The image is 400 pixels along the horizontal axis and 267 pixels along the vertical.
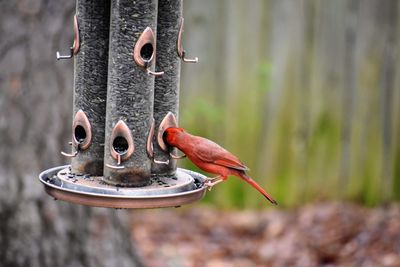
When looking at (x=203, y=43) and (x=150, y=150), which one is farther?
(x=203, y=43)

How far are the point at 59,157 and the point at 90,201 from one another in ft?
6.86

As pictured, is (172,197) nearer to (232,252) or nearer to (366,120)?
(232,252)

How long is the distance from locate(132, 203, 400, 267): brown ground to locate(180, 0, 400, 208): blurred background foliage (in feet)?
0.69

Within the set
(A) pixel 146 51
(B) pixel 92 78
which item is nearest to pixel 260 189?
(A) pixel 146 51

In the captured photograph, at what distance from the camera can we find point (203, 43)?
25.6 ft

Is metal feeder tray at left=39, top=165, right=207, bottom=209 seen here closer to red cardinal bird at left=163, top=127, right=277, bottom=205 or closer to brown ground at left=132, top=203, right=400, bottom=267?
red cardinal bird at left=163, top=127, right=277, bottom=205

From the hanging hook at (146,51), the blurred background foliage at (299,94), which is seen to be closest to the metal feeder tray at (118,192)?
the hanging hook at (146,51)

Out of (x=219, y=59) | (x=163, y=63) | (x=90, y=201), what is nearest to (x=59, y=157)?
(x=163, y=63)

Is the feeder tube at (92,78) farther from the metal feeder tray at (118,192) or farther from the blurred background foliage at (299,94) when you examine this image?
the blurred background foliage at (299,94)

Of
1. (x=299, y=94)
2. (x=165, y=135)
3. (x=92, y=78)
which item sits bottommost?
(x=299, y=94)

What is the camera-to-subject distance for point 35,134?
5410 mm

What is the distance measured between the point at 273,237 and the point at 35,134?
8.97 feet

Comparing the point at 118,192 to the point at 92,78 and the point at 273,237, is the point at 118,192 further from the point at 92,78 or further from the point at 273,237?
the point at 273,237

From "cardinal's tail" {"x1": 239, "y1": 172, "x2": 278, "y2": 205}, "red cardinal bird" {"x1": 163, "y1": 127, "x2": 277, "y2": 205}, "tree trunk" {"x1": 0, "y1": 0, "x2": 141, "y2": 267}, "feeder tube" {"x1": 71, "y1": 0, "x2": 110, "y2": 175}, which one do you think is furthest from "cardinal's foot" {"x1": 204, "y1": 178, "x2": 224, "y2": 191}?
"tree trunk" {"x1": 0, "y1": 0, "x2": 141, "y2": 267}
